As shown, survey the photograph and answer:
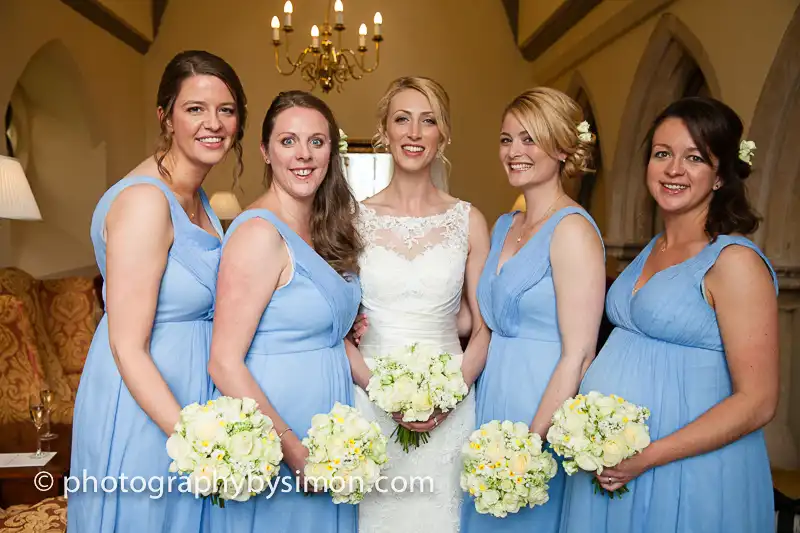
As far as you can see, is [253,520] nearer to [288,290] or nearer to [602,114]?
[288,290]

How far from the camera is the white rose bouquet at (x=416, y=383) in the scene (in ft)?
7.46

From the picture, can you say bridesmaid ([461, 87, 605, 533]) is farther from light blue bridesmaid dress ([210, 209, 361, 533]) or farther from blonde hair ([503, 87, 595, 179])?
light blue bridesmaid dress ([210, 209, 361, 533])

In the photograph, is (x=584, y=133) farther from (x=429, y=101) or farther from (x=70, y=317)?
(x=70, y=317)

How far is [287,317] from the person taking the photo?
2.35 metres

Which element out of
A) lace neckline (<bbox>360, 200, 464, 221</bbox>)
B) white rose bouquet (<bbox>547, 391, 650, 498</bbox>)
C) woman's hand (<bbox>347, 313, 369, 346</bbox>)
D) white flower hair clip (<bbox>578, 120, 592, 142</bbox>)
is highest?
white flower hair clip (<bbox>578, 120, 592, 142</bbox>)

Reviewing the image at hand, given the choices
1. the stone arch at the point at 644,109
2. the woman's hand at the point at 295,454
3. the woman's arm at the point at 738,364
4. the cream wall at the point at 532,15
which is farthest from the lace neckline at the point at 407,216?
the cream wall at the point at 532,15

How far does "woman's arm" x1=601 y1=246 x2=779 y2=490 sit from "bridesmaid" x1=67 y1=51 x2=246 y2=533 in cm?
137

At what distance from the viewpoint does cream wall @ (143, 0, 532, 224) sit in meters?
10.4

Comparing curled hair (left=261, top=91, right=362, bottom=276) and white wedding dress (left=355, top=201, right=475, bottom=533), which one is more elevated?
curled hair (left=261, top=91, right=362, bottom=276)

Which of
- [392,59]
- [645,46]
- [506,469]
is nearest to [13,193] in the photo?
[506,469]

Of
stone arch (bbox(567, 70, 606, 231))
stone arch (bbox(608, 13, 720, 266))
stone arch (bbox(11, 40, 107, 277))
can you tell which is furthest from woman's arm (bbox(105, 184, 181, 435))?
stone arch (bbox(11, 40, 107, 277))

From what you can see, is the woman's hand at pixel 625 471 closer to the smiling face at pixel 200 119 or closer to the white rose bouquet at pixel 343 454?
the white rose bouquet at pixel 343 454

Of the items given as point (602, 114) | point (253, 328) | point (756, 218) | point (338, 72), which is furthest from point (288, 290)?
point (602, 114)

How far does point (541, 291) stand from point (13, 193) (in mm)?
3510
